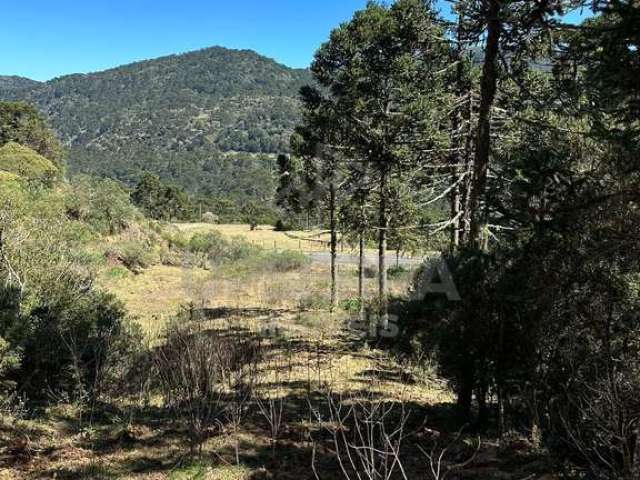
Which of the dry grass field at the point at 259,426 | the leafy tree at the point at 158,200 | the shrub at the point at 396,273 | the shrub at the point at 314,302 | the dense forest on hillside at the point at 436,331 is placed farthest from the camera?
the leafy tree at the point at 158,200

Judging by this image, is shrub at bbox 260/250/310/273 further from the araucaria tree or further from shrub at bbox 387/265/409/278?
the araucaria tree

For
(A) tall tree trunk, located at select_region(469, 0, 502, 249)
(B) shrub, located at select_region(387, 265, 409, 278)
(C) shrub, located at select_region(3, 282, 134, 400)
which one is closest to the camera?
(A) tall tree trunk, located at select_region(469, 0, 502, 249)

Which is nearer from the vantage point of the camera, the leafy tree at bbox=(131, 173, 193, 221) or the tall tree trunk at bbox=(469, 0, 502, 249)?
the tall tree trunk at bbox=(469, 0, 502, 249)

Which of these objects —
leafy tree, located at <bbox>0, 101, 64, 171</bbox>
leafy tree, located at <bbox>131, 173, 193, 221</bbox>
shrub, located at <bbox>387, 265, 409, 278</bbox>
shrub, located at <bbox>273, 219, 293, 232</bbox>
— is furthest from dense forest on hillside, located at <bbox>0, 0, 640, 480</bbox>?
leafy tree, located at <bbox>131, 173, 193, 221</bbox>

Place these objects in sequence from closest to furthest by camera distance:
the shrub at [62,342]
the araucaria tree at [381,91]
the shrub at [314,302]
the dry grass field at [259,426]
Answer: the dry grass field at [259,426] → the shrub at [62,342] → the araucaria tree at [381,91] → the shrub at [314,302]

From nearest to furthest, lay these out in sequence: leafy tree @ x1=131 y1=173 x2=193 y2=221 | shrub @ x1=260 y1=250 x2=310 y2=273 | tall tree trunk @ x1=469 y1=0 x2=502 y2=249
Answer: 1. tall tree trunk @ x1=469 y1=0 x2=502 y2=249
2. shrub @ x1=260 y1=250 x2=310 y2=273
3. leafy tree @ x1=131 y1=173 x2=193 y2=221

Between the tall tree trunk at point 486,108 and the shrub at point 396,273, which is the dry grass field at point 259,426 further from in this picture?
the shrub at point 396,273

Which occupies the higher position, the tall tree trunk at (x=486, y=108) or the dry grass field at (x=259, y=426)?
the tall tree trunk at (x=486, y=108)

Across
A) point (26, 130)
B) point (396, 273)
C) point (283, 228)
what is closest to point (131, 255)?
point (396, 273)

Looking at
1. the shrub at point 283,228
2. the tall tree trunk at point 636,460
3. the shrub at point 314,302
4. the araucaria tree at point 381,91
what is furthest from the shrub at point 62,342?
the shrub at point 283,228

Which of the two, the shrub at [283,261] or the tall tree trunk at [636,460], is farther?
the shrub at [283,261]

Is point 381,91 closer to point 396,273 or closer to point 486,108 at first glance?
point 486,108

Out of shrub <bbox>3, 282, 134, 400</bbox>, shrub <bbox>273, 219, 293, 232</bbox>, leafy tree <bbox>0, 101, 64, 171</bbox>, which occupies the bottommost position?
shrub <bbox>3, 282, 134, 400</bbox>

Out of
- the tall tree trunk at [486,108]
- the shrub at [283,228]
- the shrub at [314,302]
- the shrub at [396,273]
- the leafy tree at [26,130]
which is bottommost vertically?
the shrub at [314,302]
